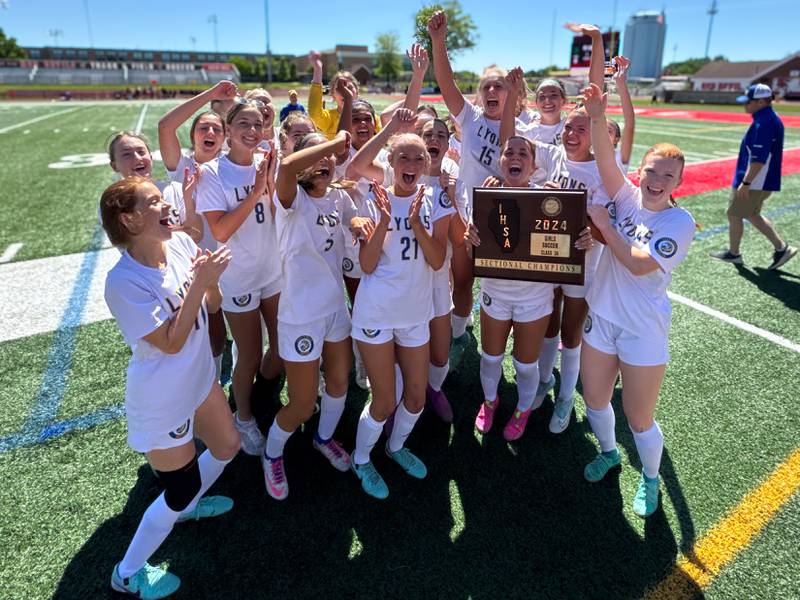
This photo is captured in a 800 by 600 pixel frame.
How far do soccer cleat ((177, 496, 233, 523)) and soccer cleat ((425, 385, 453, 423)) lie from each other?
1524 mm

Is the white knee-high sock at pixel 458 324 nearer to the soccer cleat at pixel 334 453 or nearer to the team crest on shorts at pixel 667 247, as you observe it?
the soccer cleat at pixel 334 453

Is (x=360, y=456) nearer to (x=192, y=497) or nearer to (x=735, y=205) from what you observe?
(x=192, y=497)

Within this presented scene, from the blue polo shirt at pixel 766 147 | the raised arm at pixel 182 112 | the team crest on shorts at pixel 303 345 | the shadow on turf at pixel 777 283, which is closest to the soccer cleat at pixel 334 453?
the team crest on shorts at pixel 303 345

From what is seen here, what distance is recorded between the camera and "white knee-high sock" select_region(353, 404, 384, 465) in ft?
9.81

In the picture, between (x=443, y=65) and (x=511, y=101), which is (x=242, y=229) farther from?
(x=511, y=101)

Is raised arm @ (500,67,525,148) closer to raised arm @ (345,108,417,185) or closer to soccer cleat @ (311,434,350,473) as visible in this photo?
raised arm @ (345,108,417,185)

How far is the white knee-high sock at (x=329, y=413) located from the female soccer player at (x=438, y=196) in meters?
0.82

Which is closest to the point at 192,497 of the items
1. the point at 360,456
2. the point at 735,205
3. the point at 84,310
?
the point at 360,456

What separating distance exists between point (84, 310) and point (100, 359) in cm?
122

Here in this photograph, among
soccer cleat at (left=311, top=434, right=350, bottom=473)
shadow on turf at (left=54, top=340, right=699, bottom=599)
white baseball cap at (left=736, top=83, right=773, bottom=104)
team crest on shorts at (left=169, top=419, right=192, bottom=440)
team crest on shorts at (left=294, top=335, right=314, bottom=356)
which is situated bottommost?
shadow on turf at (left=54, top=340, right=699, bottom=599)

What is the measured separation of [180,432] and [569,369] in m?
2.68

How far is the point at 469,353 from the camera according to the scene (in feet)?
15.1

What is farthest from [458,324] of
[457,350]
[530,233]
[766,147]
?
[766,147]

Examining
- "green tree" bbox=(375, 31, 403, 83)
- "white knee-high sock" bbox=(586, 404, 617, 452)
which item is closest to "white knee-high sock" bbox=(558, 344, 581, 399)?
"white knee-high sock" bbox=(586, 404, 617, 452)
